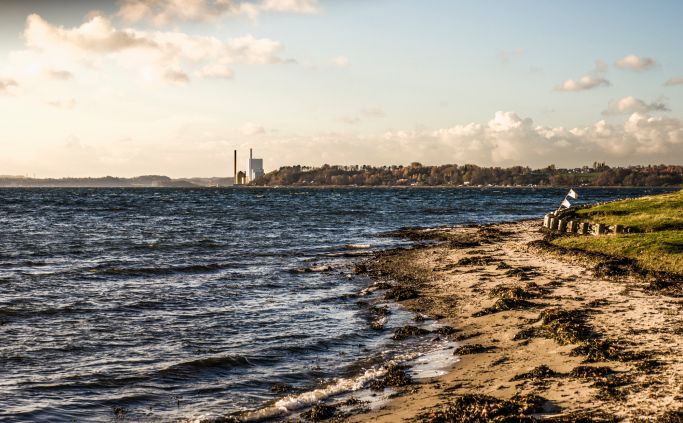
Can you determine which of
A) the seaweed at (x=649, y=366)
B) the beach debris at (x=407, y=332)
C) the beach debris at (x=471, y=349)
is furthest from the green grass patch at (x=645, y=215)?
the seaweed at (x=649, y=366)

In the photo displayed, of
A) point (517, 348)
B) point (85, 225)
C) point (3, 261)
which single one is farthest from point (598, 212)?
point (85, 225)

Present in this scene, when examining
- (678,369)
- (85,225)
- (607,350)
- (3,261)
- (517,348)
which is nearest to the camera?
(678,369)

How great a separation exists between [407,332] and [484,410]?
709cm

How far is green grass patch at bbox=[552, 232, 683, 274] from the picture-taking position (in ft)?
74.4

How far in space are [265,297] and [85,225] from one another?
47.5 metres

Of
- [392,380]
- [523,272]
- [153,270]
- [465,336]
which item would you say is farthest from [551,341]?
[153,270]

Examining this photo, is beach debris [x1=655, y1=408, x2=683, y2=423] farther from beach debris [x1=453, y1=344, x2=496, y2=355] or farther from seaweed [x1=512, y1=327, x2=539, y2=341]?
seaweed [x1=512, y1=327, x2=539, y2=341]

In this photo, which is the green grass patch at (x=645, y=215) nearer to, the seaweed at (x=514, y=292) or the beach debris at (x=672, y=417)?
the seaweed at (x=514, y=292)

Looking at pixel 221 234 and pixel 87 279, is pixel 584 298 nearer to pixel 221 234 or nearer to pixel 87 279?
pixel 87 279

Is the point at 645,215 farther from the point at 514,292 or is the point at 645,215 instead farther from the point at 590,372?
the point at 590,372

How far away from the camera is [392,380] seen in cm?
1219

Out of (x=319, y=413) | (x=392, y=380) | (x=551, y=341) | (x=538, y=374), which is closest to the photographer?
(x=319, y=413)

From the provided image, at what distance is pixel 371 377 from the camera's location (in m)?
12.7

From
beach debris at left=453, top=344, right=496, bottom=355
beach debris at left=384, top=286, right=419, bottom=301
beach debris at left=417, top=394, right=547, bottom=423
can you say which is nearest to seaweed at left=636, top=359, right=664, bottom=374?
beach debris at left=417, top=394, right=547, bottom=423
